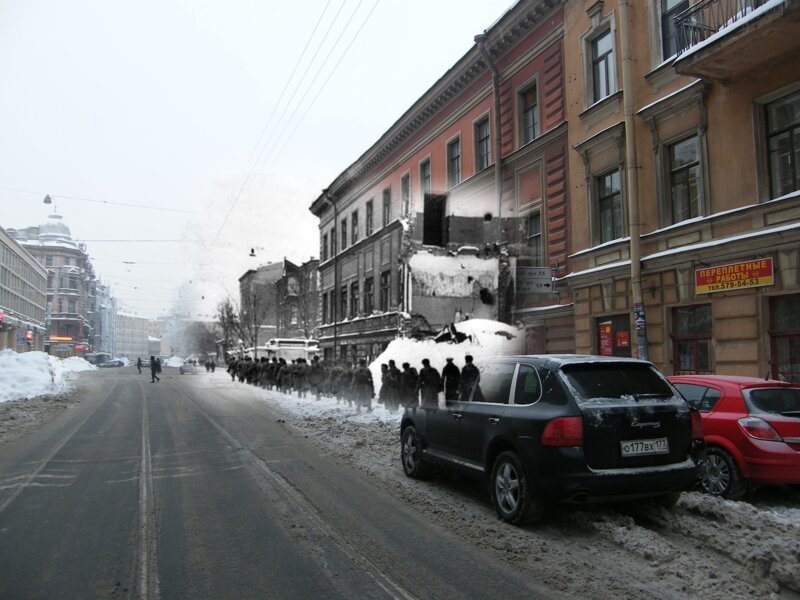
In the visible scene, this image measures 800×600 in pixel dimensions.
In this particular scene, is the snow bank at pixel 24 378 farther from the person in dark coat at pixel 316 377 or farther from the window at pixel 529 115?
the window at pixel 529 115

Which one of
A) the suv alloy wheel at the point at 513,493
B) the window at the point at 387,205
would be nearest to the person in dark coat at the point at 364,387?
the suv alloy wheel at the point at 513,493

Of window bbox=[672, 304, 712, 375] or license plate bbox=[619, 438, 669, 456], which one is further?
window bbox=[672, 304, 712, 375]

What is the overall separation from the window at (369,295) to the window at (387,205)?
11.6 ft

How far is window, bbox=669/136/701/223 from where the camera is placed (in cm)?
1258

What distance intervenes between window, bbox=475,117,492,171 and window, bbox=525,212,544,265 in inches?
133

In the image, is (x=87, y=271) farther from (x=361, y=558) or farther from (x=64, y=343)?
(x=361, y=558)

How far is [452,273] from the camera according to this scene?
2205cm

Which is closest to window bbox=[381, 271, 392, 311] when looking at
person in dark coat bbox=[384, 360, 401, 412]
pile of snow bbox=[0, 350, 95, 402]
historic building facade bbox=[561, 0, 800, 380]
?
person in dark coat bbox=[384, 360, 401, 412]

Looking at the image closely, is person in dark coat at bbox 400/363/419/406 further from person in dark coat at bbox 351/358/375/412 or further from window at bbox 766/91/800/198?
window at bbox 766/91/800/198

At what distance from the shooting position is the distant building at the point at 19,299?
58.2m

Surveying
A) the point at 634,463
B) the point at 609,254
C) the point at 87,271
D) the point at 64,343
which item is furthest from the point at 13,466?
the point at 87,271

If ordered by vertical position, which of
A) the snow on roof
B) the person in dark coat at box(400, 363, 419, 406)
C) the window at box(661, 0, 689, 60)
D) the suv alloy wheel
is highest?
the window at box(661, 0, 689, 60)

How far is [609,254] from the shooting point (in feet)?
47.9

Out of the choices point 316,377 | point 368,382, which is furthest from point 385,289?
point 368,382
